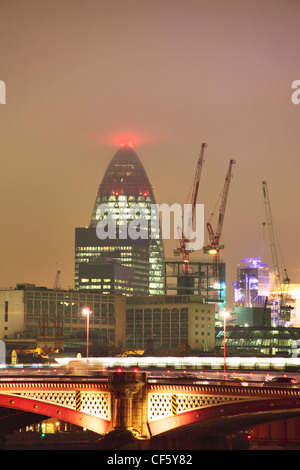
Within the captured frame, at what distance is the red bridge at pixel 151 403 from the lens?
96688 millimetres

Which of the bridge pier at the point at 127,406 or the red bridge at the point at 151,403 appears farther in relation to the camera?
the bridge pier at the point at 127,406

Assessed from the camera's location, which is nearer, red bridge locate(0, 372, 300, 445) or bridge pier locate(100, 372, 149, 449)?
red bridge locate(0, 372, 300, 445)

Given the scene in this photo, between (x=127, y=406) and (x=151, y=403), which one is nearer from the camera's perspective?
(x=127, y=406)

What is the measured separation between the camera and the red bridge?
96.7m

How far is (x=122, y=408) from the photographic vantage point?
3971 inches

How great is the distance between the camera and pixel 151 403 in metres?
102

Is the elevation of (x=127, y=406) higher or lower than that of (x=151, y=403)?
lower

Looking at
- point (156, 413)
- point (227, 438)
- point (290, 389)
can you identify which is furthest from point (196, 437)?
point (290, 389)

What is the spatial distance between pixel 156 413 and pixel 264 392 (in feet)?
37.0
